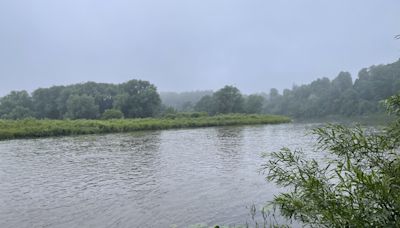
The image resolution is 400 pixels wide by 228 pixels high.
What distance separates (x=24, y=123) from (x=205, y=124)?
90.7 ft

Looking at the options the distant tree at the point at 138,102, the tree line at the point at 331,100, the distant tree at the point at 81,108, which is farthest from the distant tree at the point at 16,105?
the tree line at the point at 331,100

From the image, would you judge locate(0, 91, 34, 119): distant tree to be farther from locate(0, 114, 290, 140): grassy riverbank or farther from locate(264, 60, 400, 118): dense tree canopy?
locate(264, 60, 400, 118): dense tree canopy

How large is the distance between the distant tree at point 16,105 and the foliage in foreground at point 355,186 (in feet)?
292

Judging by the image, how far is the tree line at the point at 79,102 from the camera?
84.0 m

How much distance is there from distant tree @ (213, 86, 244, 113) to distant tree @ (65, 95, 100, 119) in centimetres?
3186

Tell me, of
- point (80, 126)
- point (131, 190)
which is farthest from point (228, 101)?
point (131, 190)

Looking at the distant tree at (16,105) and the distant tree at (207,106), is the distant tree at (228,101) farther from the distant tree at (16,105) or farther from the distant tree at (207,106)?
the distant tree at (16,105)

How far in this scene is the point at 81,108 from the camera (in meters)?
83.2

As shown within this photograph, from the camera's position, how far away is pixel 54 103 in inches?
3664

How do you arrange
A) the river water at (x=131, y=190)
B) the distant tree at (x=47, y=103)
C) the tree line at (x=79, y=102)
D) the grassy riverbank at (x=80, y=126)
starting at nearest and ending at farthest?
the river water at (x=131, y=190) → the grassy riverbank at (x=80, y=126) → the tree line at (x=79, y=102) → the distant tree at (x=47, y=103)

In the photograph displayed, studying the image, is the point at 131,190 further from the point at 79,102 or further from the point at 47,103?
the point at 47,103

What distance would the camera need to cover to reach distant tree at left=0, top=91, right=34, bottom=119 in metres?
85.1

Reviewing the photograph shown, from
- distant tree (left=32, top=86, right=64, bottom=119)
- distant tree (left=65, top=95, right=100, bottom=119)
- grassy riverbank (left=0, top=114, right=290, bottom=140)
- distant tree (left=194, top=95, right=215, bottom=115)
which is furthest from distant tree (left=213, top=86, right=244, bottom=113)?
distant tree (left=32, top=86, right=64, bottom=119)

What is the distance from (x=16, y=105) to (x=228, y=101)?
51.1 m
